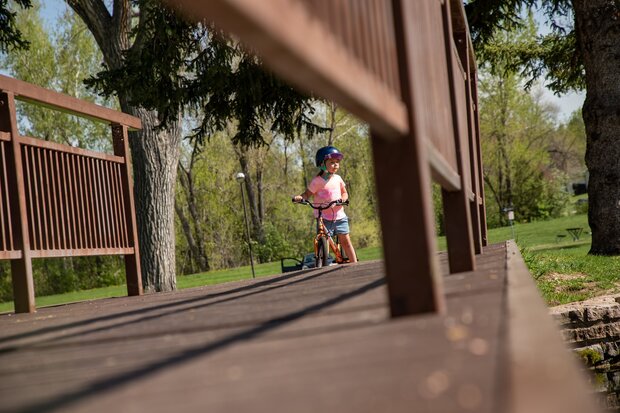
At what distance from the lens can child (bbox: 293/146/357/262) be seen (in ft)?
30.1

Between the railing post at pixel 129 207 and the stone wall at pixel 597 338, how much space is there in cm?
371

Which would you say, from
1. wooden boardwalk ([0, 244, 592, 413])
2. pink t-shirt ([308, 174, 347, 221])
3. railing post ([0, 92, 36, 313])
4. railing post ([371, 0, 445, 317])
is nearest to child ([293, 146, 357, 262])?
pink t-shirt ([308, 174, 347, 221])

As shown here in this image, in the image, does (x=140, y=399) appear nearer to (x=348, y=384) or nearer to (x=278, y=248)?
(x=348, y=384)

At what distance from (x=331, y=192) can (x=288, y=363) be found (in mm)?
7628

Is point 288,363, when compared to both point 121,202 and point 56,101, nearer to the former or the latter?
point 56,101

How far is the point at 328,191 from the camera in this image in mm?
9234

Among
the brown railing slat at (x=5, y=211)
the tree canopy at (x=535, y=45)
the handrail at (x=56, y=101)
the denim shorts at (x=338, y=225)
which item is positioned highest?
the tree canopy at (x=535, y=45)

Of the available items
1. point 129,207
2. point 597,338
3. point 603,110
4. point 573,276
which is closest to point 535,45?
point 603,110

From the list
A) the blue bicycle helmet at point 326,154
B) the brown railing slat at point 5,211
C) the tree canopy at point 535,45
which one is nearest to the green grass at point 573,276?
the blue bicycle helmet at point 326,154

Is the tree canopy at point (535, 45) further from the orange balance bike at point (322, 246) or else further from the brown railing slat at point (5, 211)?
the brown railing slat at point (5, 211)

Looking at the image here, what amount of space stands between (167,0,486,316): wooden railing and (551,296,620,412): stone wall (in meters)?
4.68

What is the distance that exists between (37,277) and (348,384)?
4164 centimetres

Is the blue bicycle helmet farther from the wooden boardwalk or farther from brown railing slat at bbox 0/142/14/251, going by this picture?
the wooden boardwalk

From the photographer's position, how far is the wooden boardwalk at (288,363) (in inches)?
47.6
